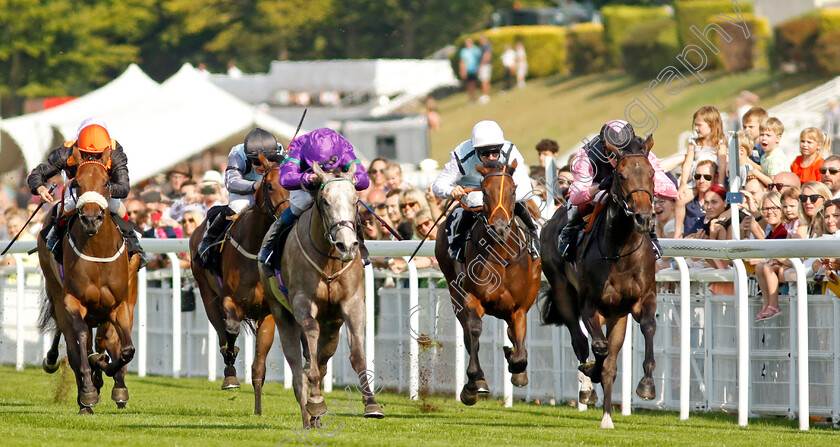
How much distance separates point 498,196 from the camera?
29.7 ft

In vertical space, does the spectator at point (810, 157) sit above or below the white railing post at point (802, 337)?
above

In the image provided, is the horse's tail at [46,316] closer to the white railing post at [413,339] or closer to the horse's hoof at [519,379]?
the white railing post at [413,339]

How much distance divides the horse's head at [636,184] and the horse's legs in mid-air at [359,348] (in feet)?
5.72

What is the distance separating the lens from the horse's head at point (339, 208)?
26.3 feet

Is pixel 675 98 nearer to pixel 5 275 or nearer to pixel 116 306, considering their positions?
pixel 5 275

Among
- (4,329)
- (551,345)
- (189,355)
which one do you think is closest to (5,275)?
(4,329)

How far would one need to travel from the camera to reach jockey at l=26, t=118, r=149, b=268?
10.2 meters

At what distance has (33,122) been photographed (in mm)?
26656

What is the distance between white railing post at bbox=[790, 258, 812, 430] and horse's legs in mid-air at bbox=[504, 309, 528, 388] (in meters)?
1.80

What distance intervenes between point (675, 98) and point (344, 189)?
25.7 m

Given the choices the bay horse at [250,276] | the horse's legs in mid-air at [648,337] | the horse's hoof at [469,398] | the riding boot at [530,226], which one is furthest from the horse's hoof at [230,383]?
the horse's legs in mid-air at [648,337]

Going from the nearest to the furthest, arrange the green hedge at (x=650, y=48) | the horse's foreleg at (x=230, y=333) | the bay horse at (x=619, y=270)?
the bay horse at (x=619, y=270)
the horse's foreleg at (x=230, y=333)
the green hedge at (x=650, y=48)

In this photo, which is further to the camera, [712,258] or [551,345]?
[551,345]

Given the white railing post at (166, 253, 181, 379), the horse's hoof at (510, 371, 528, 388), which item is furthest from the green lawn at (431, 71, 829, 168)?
the horse's hoof at (510, 371, 528, 388)
